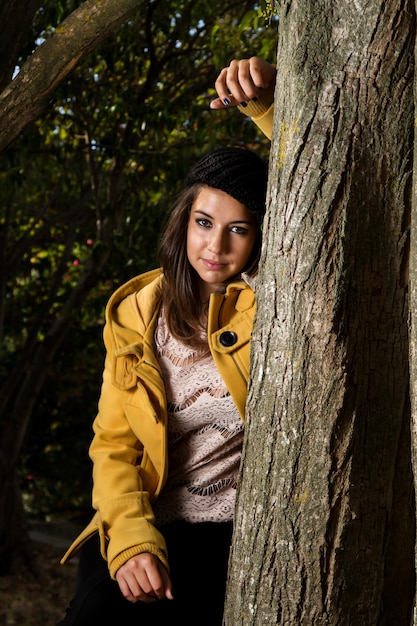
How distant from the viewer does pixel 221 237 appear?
8.12 feet

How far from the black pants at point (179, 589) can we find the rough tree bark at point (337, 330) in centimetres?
45

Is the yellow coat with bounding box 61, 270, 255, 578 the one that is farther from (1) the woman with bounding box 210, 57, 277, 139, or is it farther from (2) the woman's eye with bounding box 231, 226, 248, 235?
(1) the woman with bounding box 210, 57, 277, 139

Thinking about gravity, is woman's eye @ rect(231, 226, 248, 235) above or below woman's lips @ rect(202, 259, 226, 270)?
above

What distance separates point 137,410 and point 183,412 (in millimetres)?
134

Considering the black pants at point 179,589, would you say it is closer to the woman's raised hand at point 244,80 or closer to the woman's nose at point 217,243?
the woman's nose at point 217,243

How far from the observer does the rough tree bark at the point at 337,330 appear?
1793 mm

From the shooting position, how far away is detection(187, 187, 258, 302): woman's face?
8.13 feet

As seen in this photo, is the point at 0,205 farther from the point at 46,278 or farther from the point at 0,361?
the point at 0,361

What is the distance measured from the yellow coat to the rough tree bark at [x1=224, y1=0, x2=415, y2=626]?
46 centimetres

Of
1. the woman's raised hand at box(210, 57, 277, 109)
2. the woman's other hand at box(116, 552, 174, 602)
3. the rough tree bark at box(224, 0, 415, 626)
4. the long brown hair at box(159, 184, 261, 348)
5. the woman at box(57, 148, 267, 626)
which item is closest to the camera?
the rough tree bark at box(224, 0, 415, 626)

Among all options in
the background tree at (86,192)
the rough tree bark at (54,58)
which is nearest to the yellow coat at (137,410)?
the rough tree bark at (54,58)

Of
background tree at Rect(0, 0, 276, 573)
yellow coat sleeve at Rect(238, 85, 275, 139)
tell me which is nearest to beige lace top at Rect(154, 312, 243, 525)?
yellow coat sleeve at Rect(238, 85, 275, 139)

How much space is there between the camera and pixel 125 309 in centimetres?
267

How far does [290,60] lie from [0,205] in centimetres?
532
